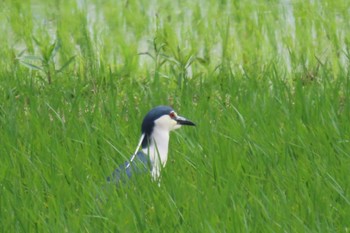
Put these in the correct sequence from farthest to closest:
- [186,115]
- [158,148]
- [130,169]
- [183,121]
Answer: [186,115] < [183,121] < [158,148] < [130,169]

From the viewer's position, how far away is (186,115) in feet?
18.5

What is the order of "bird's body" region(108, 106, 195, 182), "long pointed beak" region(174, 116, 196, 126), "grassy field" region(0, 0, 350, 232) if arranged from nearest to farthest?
"grassy field" region(0, 0, 350, 232)
"bird's body" region(108, 106, 195, 182)
"long pointed beak" region(174, 116, 196, 126)

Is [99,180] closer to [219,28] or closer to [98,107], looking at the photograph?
[98,107]

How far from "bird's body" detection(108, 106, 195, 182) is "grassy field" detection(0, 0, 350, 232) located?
0.08m

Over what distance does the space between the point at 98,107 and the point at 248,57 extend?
185 cm

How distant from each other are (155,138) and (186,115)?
708mm

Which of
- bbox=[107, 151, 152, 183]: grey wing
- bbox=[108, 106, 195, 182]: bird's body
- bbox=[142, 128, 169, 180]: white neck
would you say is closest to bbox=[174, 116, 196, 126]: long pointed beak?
bbox=[108, 106, 195, 182]: bird's body

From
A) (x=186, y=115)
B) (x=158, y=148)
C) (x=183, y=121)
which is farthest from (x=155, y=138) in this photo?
(x=186, y=115)

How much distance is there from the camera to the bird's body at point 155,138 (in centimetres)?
475

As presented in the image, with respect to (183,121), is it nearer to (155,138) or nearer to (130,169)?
(155,138)

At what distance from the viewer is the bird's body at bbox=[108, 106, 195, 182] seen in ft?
15.6

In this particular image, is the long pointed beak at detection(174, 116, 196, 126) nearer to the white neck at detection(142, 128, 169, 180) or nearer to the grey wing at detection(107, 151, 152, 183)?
the white neck at detection(142, 128, 169, 180)

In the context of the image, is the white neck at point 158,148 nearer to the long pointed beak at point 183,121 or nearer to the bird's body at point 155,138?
the bird's body at point 155,138

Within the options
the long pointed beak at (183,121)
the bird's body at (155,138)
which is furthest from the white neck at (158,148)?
the long pointed beak at (183,121)
